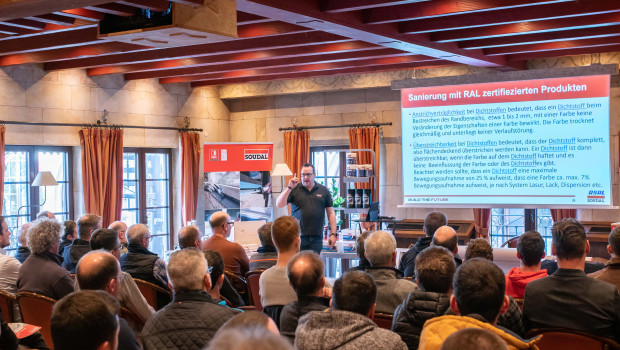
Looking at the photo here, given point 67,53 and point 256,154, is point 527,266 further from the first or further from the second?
point 256,154

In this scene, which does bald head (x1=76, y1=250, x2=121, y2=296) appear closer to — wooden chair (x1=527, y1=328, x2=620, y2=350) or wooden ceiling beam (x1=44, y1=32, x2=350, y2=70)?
wooden chair (x1=527, y1=328, x2=620, y2=350)

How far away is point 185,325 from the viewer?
2631 mm

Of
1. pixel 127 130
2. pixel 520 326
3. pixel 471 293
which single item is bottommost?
pixel 520 326

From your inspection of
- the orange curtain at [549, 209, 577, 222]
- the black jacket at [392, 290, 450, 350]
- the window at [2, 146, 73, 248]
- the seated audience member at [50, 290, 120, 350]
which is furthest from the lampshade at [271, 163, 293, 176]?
the seated audience member at [50, 290, 120, 350]

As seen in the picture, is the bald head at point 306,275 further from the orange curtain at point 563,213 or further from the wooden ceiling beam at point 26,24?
the orange curtain at point 563,213

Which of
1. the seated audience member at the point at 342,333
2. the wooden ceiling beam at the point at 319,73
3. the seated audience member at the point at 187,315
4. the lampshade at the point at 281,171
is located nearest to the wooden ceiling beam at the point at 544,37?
the wooden ceiling beam at the point at 319,73

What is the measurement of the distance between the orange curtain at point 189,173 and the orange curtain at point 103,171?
1.27 meters

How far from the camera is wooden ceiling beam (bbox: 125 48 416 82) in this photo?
7969 mm

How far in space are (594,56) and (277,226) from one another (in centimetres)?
604

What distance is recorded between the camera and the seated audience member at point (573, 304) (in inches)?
120

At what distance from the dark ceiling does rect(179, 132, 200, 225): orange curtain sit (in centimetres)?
119

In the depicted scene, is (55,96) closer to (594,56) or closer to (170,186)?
(170,186)

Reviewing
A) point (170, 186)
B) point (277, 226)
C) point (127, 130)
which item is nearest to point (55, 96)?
point (127, 130)

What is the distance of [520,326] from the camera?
2.98m
